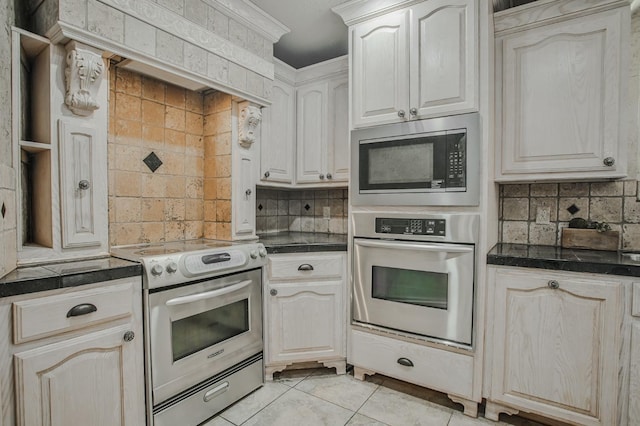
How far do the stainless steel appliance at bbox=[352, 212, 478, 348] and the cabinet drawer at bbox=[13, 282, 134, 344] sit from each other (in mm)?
1308

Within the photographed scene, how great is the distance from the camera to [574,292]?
153 centimetres

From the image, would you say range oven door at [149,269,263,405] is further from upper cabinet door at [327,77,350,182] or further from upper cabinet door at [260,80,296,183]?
upper cabinet door at [327,77,350,182]

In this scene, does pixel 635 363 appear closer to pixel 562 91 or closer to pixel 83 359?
pixel 562 91

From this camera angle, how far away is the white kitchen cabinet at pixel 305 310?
2.09 metres

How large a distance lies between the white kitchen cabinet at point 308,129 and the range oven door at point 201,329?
0.92 m

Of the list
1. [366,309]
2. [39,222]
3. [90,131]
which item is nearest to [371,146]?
[366,309]

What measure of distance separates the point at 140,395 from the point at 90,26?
166 centimetres

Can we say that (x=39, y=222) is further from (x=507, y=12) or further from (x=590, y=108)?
(x=590, y=108)

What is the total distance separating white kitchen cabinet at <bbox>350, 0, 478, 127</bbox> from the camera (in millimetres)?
1743

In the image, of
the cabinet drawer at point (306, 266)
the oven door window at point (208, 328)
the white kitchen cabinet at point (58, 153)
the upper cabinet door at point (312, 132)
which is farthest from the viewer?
the upper cabinet door at point (312, 132)

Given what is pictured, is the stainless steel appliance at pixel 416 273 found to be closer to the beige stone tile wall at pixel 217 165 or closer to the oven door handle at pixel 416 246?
the oven door handle at pixel 416 246

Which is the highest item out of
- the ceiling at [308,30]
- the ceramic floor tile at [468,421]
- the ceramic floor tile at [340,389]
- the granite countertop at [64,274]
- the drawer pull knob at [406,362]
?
the ceiling at [308,30]

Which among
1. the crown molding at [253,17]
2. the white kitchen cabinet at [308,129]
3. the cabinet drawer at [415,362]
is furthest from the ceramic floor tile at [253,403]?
the crown molding at [253,17]

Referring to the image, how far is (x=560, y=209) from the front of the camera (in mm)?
2020
